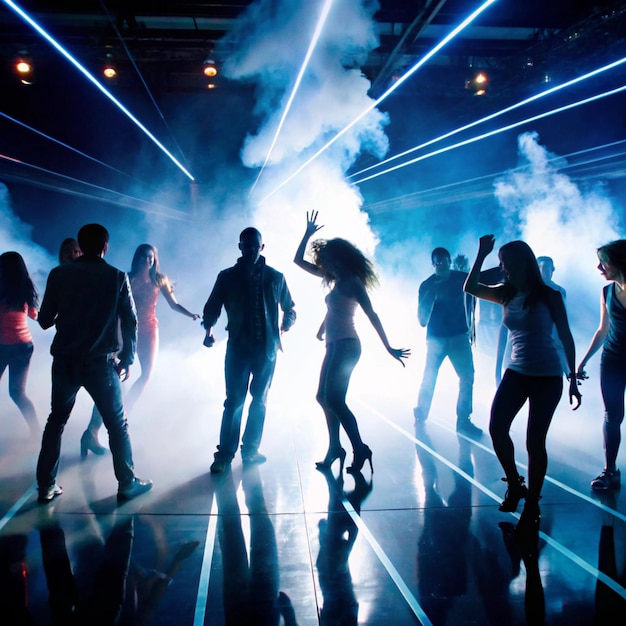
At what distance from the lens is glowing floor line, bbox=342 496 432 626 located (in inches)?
84.7

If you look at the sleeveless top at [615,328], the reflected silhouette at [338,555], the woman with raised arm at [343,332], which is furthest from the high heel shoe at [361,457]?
the sleeveless top at [615,328]

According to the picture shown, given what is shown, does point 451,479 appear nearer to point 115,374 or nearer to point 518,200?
point 115,374

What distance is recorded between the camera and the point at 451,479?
3.85 meters

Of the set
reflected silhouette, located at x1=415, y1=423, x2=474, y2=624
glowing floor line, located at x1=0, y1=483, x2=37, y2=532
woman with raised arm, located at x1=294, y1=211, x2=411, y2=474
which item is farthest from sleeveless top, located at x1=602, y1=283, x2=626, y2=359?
glowing floor line, located at x1=0, y1=483, x2=37, y2=532

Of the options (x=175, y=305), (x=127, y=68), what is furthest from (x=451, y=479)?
(x=127, y=68)

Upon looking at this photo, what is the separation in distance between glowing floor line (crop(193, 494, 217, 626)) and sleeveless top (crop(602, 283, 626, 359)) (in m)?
3.25

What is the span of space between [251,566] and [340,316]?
6.54 ft

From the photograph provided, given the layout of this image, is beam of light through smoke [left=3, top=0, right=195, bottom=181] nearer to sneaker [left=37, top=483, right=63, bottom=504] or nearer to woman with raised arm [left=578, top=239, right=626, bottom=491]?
sneaker [left=37, top=483, right=63, bottom=504]

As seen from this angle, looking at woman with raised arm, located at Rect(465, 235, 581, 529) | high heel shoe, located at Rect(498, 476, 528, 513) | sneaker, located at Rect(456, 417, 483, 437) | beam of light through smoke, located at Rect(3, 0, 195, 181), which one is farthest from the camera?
beam of light through smoke, located at Rect(3, 0, 195, 181)

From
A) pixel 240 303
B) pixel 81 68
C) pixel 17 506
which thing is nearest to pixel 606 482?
pixel 240 303

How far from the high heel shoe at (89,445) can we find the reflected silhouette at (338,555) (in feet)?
7.40

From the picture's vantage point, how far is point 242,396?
4246 millimetres

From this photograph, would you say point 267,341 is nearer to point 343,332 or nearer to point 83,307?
point 343,332

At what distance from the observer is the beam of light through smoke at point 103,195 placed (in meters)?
10.7
